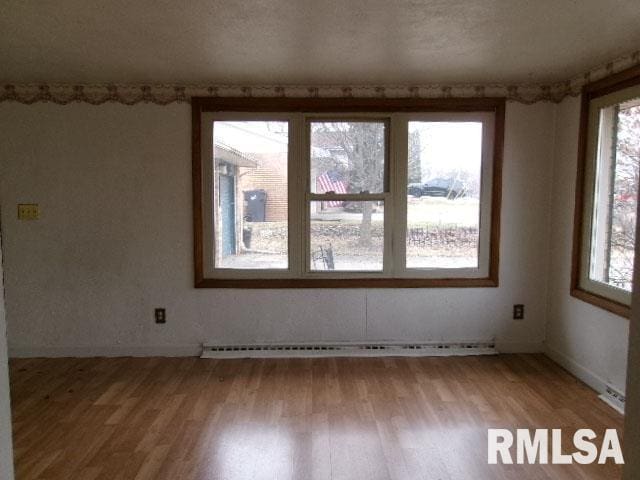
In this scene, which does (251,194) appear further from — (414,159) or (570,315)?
(570,315)

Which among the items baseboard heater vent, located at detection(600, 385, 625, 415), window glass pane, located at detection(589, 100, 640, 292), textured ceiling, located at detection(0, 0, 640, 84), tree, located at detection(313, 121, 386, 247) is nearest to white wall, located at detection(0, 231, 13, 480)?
textured ceiling, located at detection(0, 0, 640, 84)

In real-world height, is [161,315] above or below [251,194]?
below

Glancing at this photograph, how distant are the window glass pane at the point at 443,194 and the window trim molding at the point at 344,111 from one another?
0.42 ft

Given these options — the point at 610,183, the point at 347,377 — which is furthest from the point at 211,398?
the point at 610,183

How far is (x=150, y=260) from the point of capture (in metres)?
3.81

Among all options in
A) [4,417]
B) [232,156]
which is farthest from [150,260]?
[4,417]

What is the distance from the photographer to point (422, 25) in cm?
234

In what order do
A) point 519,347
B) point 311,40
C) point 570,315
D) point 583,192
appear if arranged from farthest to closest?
point 519,347 → point 570,315 → point 583,192 → point 311,40

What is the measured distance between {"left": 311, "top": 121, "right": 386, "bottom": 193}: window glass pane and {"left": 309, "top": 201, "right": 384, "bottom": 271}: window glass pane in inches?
5.9

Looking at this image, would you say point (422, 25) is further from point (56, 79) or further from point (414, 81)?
point (56, 79)

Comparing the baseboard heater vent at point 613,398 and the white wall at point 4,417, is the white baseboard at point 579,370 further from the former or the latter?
the white wall at point 4,417

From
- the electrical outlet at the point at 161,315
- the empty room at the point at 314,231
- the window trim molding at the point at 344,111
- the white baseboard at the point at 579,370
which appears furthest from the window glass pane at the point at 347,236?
the white baseboard at the point at 579,370

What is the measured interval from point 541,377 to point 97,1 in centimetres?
359

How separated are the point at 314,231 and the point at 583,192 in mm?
2034
